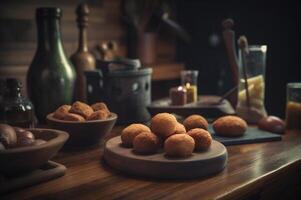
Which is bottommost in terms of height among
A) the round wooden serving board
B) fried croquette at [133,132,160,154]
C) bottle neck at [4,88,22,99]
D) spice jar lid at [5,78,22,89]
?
the round wooden serving board

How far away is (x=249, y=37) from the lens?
254cm

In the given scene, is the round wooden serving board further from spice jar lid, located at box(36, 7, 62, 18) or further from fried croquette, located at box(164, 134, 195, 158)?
spice jar lid, located at box(36, 7, 62, 18)

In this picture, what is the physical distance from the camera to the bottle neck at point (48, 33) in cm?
137

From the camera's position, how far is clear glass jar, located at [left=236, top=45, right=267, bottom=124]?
1.42 m

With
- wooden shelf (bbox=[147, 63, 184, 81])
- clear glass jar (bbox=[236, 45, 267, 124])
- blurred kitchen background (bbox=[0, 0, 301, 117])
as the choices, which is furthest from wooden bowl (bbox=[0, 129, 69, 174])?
wooden shelf (bbox=[147, 63, 184, 81])

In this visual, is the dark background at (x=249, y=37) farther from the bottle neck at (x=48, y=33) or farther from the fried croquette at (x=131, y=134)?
the fried croquette at (x=131, y=134)

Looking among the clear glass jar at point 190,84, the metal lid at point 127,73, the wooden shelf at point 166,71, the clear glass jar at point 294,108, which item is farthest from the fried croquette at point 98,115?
the wooden shelf at point 166,71

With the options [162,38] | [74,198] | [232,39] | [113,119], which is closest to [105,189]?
[74,198]

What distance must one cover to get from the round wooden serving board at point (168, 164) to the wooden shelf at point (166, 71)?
65.5 inches

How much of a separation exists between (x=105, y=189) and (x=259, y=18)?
6.40ft

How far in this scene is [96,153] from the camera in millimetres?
1067

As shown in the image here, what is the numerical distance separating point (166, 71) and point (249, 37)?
567 mm

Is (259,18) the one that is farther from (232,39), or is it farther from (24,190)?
(24,190)

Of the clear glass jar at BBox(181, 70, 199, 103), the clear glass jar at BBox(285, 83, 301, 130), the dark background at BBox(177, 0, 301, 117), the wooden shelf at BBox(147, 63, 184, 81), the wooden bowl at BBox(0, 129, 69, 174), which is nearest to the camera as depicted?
the wooden bowl at BBox(0, 129, 69, 174)
